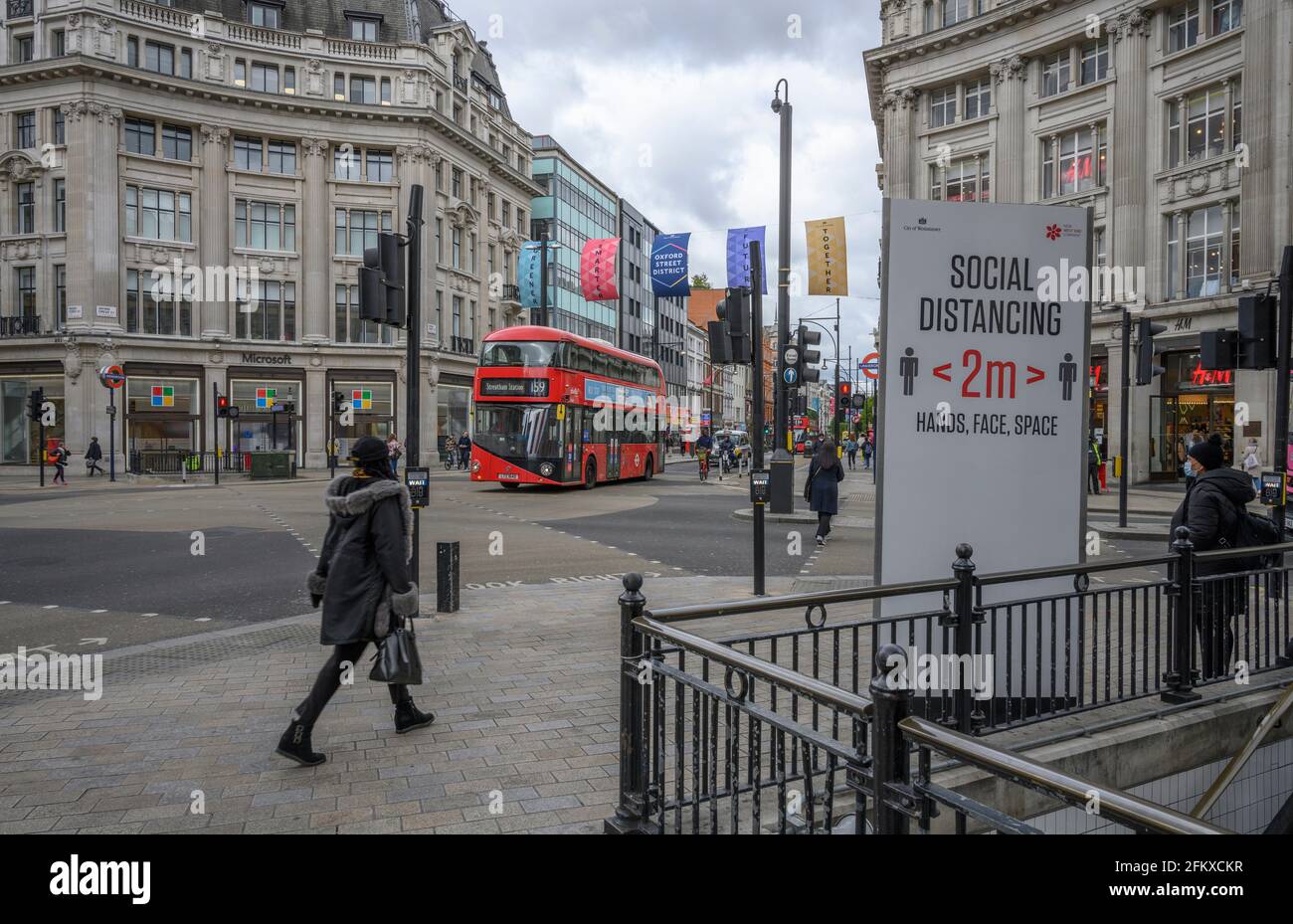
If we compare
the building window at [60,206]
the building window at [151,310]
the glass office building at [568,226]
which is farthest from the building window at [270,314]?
the glass office building at [568,226]

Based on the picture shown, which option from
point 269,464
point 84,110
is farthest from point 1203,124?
point 84,110

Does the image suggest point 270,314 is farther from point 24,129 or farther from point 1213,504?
point 1213,504

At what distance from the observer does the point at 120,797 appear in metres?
4.33

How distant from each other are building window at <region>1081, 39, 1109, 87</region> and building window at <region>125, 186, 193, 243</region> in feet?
130

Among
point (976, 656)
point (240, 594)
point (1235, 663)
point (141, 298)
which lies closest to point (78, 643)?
point (240, 594)

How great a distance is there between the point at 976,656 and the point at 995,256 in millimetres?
2408

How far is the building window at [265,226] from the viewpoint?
1807 inches

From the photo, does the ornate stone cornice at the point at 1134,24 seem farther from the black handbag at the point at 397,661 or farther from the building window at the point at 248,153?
the building window at the point at 248,153

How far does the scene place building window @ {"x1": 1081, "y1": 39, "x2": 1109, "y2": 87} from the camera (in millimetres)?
34050

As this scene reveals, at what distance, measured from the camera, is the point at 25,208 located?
140ft

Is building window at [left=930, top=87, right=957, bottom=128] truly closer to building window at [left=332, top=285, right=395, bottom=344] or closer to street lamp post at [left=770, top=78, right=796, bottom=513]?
street lamp post at [left=770, top=78, right=796, bottom=513]

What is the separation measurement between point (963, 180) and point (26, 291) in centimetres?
4221

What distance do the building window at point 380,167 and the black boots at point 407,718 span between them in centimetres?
4755

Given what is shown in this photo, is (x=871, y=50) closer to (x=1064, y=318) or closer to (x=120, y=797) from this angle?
(x=1064, y=318)
